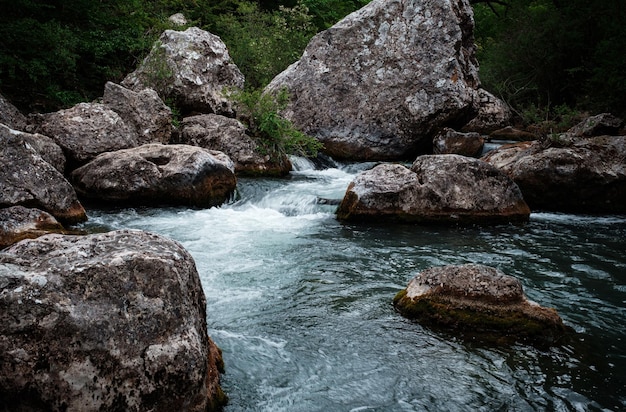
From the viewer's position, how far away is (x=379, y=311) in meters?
5.15

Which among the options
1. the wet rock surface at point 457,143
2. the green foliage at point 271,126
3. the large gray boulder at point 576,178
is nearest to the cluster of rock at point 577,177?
the large gray boulder at point 576,178

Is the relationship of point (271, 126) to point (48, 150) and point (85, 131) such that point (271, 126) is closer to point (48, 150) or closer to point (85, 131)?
point (85, 131)

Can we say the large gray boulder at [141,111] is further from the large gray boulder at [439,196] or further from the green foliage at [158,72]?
the large gray boulder at [439,196]

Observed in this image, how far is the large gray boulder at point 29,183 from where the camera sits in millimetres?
7430

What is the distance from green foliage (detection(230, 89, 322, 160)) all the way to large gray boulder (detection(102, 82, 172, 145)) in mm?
2357

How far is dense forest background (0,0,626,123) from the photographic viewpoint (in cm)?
1265

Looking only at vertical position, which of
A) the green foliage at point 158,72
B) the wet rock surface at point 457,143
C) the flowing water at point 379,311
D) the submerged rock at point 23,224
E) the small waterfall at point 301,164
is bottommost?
the flowing water at point 379,311

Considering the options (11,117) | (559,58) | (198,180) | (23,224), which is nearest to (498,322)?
(23,224)

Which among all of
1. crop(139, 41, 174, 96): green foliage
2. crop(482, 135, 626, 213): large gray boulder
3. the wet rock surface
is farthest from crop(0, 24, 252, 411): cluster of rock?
the wet rock surface

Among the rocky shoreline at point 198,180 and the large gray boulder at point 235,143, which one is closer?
the rocky shoreline at point 198,180

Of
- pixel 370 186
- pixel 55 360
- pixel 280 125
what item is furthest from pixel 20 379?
pixel 280 125

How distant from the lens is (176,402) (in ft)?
9.53

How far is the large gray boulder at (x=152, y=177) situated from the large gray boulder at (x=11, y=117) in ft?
5.34

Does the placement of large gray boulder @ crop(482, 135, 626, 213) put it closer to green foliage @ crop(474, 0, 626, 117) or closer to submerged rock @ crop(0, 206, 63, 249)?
green foliage @ crop(474, 0, 626, 117)
